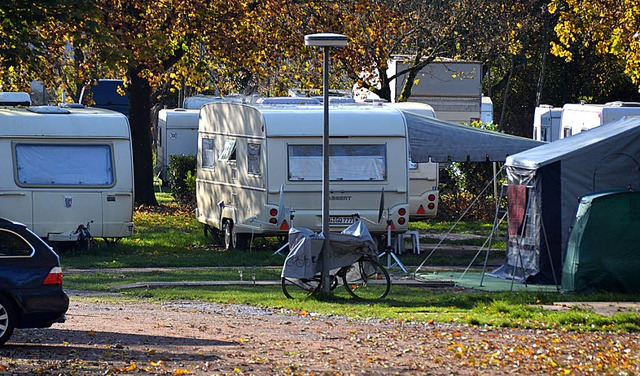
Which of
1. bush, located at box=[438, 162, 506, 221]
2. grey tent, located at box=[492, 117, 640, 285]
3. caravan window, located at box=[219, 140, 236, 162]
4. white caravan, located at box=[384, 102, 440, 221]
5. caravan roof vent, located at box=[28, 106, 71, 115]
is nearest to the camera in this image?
grey tent, located at box=[492, 117, 640, 285]

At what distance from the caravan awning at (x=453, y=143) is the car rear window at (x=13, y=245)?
1228 cm

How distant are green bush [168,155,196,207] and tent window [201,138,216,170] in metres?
6.56

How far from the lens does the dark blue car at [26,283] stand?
11.2m

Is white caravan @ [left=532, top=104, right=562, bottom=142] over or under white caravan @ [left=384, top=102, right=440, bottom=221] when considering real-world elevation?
over

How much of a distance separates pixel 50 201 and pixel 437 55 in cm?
1604

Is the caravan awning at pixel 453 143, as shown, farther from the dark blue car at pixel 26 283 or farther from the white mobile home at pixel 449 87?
the dark blue car at pixel 26 283

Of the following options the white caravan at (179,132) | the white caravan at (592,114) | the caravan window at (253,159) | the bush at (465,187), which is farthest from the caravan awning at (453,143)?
the white caravan at (179,132)

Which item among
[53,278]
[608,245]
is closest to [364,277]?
[608,245]

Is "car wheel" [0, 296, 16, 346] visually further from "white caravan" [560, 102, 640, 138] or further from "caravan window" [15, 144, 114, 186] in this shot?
"white caravan" [560, 102, 640, 138]

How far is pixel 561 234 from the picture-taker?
57.3ft

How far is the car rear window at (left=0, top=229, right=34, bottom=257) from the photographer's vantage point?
11.4m

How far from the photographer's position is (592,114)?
27.9m

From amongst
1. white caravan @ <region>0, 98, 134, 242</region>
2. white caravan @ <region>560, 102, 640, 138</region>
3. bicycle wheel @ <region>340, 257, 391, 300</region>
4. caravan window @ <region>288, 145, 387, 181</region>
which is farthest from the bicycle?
white caravan @ <region>560, 102, 640, 138</region>

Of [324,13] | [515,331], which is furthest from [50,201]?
[515,331]
